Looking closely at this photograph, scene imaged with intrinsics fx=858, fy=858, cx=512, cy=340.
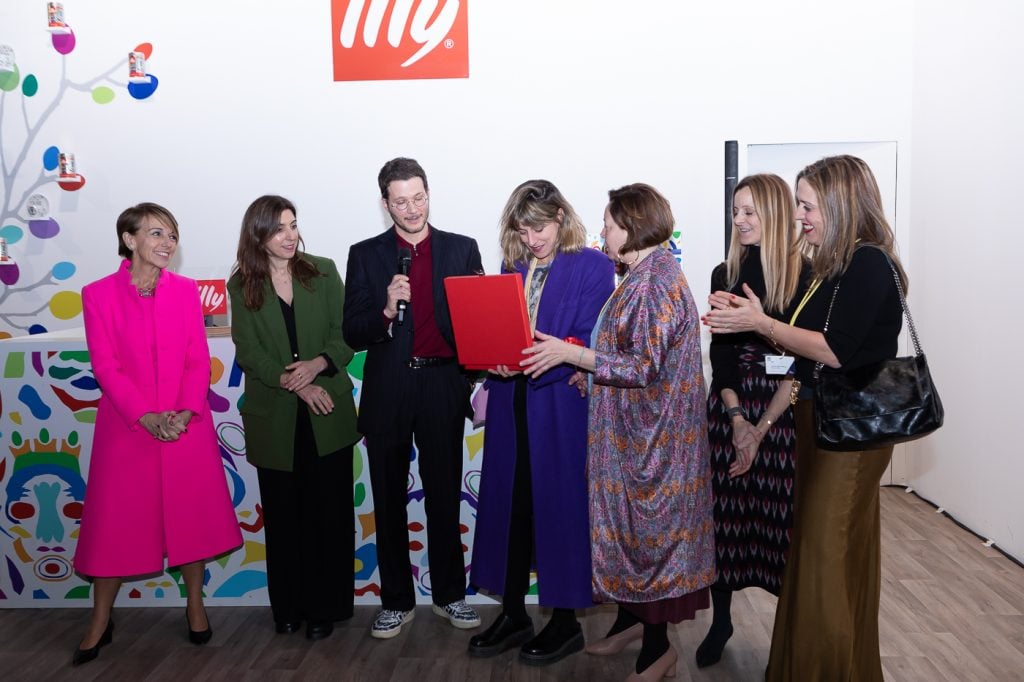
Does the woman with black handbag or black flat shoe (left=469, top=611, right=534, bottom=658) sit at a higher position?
the woman with black handbag

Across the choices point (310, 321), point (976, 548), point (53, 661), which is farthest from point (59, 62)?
point (976, 548)

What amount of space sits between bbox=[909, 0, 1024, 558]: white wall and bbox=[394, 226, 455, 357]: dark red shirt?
2.88 meters

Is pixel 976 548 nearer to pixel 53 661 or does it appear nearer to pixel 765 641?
pixel 765 641

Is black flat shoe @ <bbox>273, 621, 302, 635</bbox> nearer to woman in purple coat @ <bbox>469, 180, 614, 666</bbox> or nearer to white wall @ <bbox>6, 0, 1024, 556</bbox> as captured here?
woman in purple coat @ <bbox>469, 180, 614, 666</bbox>

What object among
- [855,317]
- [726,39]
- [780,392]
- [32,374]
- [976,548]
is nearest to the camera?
[855,317]

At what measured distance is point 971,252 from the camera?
4.62 meters

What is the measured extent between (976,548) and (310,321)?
3.46 m

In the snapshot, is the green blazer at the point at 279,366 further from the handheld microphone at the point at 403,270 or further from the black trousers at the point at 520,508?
the black trousers at the point at 520,508

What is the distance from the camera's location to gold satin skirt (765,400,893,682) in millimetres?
2320

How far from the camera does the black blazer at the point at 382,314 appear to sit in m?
3.17

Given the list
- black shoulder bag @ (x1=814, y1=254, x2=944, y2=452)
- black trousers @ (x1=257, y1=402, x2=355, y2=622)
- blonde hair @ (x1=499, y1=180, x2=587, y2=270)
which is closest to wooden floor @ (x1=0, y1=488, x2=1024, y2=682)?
black trousers @ (x1=257, y1=402, x2=355, y2=622)

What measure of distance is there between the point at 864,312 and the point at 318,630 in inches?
91.8

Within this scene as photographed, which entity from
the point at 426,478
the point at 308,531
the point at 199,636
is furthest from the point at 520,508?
the point at 199,636

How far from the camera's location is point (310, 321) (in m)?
3.29
